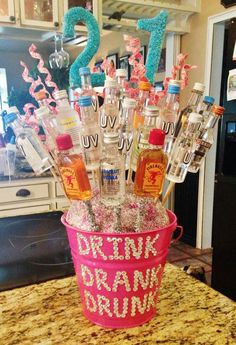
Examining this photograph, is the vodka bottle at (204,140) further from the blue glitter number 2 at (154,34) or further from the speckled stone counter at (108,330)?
the speckled stone counter at (108,330)

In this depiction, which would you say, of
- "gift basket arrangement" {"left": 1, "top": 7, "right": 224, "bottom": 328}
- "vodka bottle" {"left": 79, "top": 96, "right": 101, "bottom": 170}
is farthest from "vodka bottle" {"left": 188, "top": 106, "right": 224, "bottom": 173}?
"vodka bottle" {"left": 79, "top": 96, "right": 101, "bottom": 170}

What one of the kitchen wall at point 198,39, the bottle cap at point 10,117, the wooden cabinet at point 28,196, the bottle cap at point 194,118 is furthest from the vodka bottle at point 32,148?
the kitchen wall at point 198,39

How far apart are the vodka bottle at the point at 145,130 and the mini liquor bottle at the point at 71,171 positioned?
0.12m

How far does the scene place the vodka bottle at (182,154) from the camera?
27.5 inches

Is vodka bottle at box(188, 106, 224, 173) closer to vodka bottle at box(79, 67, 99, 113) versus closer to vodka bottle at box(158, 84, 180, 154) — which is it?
vodka bottle at box(158, 84, 180, 154)

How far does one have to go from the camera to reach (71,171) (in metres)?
0.62

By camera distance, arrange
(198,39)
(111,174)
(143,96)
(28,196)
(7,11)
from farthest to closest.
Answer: (198,39) < (28,196) < (7,11) < (143,96) < (111,174)

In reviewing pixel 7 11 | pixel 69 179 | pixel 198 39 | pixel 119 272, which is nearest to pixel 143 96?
pixel 69 179

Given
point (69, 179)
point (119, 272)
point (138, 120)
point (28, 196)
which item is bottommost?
point (28, 196)

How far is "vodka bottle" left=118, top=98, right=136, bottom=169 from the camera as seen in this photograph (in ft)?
2.23

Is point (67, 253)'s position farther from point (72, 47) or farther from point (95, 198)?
point (72, 47)

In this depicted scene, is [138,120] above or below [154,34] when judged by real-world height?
below

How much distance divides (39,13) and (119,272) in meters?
1.98

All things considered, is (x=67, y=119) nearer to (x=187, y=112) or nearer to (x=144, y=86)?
(x=144, y=86)
